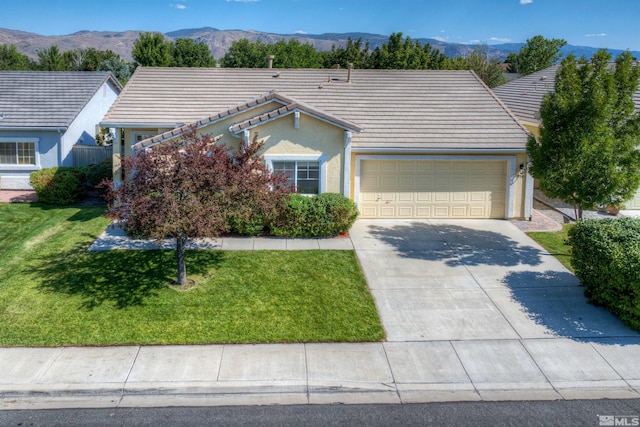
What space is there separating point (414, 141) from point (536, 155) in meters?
4.49

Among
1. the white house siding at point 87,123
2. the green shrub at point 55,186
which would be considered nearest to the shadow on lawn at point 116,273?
the green shrub at point 55,186

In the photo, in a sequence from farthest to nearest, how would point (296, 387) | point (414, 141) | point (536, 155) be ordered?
point (414, 141) < point (536, 155) < point (296, 387)

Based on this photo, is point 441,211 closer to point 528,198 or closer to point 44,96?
point 528,198

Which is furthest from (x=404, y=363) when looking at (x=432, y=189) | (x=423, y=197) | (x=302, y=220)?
(x=432, y=189)

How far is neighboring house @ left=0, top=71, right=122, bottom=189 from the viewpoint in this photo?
21422mm

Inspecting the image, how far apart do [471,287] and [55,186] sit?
1372 cm

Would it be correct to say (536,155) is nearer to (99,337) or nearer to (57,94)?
(99,337)

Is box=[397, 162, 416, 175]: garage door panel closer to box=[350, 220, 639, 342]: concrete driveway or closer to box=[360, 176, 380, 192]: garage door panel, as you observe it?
box=[360, 176, 380, 192]: garage door panel

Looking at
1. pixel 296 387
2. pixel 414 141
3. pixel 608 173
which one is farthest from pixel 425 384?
pixel 414 141

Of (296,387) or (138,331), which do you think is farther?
(138,331)

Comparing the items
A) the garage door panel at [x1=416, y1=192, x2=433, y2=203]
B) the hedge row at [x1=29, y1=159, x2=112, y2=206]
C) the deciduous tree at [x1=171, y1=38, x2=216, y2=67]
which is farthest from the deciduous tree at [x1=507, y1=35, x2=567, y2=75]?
the hedge row at [x1=29, y1=159, x2=112, y2=206]

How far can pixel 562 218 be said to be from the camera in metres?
18.6

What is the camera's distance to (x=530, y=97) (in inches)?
968

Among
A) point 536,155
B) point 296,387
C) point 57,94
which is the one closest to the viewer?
point 296,387
